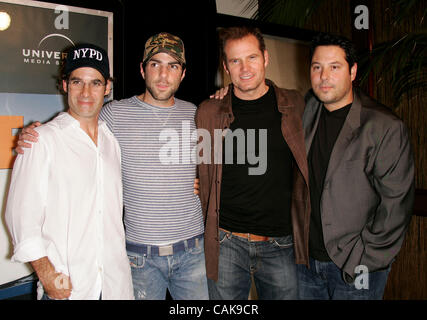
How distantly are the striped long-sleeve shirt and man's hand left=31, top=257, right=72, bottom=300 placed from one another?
386 mm

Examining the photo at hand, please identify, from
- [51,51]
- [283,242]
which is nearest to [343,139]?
[283,242]

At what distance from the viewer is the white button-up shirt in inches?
54.8

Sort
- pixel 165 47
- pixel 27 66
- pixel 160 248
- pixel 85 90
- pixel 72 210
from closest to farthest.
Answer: pixel 72 210 → pixel 85 90 → pixel 160 248 → pixel 165 47 → pixel 27 66

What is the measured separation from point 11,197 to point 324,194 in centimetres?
133

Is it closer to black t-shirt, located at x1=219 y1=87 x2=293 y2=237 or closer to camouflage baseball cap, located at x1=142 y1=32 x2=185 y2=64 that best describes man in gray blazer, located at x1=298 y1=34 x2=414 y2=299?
black t-shirt, located at x1=219 y1=87 x2=293 y2=237

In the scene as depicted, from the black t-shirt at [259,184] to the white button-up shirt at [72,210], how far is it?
1.83ft

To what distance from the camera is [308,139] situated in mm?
1780

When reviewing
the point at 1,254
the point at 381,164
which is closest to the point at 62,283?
the point at 1,254

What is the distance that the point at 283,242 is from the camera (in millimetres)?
1820

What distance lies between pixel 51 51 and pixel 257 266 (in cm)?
169

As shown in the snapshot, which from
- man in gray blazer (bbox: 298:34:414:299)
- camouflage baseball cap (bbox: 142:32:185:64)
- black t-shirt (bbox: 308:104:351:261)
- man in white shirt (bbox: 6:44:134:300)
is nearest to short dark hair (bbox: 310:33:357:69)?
man in gray blazer (bbox: 298:34:414:299)

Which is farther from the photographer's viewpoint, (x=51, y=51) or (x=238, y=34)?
(x=51, y=51)

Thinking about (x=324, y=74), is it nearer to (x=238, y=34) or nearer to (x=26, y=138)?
(x=238, y=34)

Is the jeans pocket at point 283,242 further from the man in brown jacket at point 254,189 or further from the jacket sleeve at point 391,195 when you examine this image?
the jacket sleeve at point 391,195
